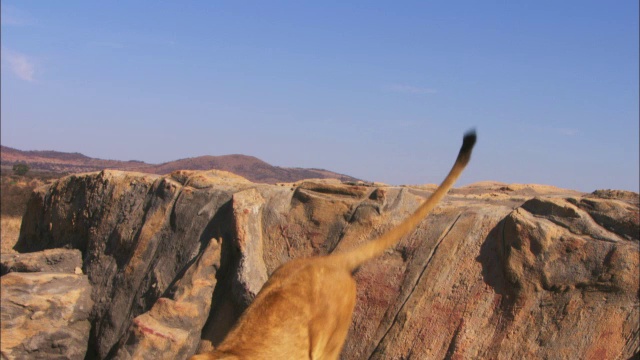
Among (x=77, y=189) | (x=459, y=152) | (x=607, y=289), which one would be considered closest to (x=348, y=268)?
(x=459, y=152)

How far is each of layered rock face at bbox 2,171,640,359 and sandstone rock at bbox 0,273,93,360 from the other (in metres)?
0.04

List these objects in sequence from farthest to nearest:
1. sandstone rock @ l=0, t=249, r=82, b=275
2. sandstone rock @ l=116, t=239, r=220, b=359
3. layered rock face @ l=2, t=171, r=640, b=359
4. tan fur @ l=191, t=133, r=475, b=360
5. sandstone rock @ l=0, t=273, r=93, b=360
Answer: sandstone rock @ l=0, t=249, r=82, b=275 → sandstone rock @ l=0, t=273, r=93, b=360 → sandstone rock @ l=116, t=239, r=220, b=359 → layered rock face @ l=2, t=171, r=640, b=359 → tan fur @ l=191, t=133, r=475, b=360

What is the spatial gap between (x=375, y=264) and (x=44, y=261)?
5.85 m

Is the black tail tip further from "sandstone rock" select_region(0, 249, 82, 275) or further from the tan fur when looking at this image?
"sandstone rock" select_region(0, 249, 82, 275)

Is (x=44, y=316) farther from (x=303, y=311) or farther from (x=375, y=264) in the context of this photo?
(x=303, y=311)

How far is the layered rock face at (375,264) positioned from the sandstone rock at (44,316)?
4 centimetres

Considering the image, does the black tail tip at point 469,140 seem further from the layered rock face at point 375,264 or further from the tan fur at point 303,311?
the layered rock face at point 375,264

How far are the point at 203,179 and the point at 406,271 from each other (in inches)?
158

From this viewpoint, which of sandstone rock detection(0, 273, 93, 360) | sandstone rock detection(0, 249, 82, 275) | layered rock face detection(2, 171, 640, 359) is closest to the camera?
layered rock face detection(2, 171, 640, 359)

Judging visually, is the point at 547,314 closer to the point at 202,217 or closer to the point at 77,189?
the point at 202,217

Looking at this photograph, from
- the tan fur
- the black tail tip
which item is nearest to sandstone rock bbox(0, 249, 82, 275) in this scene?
the tan fur

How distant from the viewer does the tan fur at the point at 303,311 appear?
19.0ft

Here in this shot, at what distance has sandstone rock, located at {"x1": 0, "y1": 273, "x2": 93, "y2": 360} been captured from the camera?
30.8 ft

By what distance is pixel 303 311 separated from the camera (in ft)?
20.1
